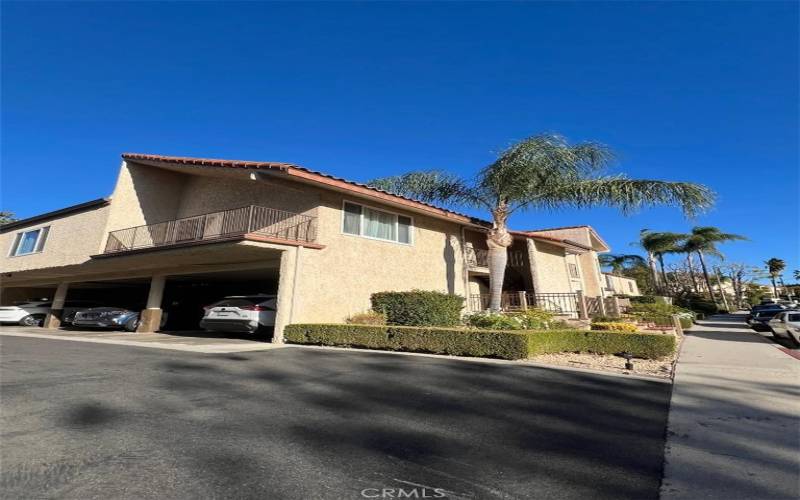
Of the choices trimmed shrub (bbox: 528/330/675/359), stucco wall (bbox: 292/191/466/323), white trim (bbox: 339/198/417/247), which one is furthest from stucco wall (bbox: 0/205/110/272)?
trimmed shrub (bbox: 528/330/675/359)

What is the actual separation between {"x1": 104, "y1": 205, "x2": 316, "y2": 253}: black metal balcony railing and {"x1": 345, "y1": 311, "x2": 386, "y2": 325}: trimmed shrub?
10.3 ft

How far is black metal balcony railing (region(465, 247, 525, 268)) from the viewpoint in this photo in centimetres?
1880

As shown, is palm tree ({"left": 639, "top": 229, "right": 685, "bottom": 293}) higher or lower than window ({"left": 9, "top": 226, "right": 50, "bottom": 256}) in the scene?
higher

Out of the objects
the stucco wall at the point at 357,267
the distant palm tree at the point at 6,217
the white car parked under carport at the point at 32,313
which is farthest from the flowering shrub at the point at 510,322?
the distant palm tree at the point at 6,217

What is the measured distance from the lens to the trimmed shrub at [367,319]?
12.8m

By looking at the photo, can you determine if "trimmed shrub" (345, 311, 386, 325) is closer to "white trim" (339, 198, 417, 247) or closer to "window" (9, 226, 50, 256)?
"white trim" (339, 198, 417, 247)

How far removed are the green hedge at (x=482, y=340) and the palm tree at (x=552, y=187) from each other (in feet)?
16.7

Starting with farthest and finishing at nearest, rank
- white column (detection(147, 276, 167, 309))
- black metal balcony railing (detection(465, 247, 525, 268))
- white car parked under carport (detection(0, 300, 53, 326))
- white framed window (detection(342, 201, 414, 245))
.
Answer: white car parked under carport (detection(0, 300, 53, 326)), black metal balcony railing (detection(465, 247, 525, 268)), white column (detection(147, 276, 167, 309)), white framed window (detection(342, 201, 414, 245))

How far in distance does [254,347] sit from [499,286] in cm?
982

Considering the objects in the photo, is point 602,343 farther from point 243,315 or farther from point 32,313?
point 32,313

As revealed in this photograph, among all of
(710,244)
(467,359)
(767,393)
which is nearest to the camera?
(767,393)

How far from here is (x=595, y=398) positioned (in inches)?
204

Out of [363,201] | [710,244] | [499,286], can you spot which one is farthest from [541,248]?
[710,244]

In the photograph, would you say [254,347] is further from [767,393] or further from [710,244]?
[710,244]
